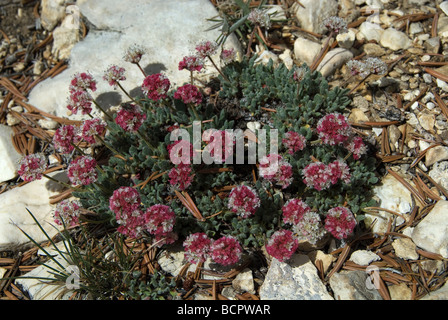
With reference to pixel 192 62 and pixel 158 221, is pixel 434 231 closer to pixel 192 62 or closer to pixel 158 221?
pixel 158 221

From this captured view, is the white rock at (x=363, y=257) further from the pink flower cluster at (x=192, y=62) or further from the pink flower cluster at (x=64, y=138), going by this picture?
the pink flower cluster at (x=64, y=138)

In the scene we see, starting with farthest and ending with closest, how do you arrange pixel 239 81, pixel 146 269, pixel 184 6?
pixel 184 6
pixel 239 81
pixel 146 269

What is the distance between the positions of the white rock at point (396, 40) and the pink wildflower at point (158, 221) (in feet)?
12.6

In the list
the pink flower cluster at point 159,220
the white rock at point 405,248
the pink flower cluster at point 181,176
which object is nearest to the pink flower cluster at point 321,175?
the white rock at point 405,248

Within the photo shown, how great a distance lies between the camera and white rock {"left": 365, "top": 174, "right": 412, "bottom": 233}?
13.3ft

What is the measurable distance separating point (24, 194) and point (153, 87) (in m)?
2.03

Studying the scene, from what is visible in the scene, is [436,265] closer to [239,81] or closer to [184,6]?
[239,81]

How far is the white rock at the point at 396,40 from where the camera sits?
5.12 metres

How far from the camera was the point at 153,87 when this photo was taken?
4.26m

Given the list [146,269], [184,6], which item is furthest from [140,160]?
[184,6]

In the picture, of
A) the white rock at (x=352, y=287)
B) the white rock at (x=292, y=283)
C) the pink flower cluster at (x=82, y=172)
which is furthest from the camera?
the pink flower cluster at (x=82, y=172)

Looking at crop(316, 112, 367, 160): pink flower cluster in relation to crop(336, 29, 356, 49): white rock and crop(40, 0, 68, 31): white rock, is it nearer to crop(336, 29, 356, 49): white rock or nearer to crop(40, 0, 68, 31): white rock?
crop(336, 29, 356, 49): white rock

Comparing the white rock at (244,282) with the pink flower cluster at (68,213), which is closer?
the white rock at (244,282)

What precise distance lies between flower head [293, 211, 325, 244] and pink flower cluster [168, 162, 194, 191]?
3.93 ft
